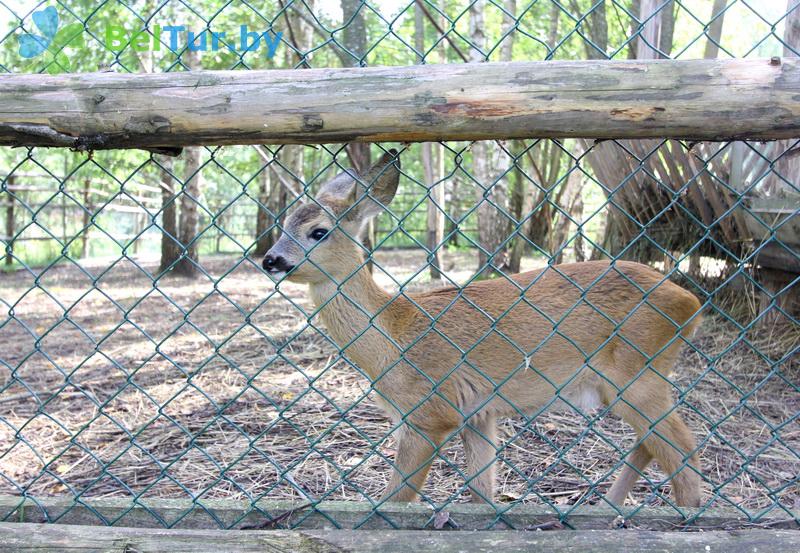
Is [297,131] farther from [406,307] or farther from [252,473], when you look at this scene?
[252,473]

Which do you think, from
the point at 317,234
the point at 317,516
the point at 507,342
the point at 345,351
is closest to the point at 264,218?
the point at 317,234

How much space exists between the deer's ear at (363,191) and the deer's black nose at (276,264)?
37cm

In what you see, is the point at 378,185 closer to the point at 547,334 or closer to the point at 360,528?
the point at 547,334

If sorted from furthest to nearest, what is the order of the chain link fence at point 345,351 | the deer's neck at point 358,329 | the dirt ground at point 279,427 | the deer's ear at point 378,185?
1. the deer's neck at point 358,329
2. the dirt ground at point 279,427
3. the chain link fence at point 345,351
4. the deer's ear at point 378,185

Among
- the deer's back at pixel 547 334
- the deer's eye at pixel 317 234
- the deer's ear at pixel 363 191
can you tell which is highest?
the deer's ear at pixel 363 191

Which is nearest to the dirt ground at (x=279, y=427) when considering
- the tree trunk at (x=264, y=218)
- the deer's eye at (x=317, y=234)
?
the deer's eye at (x=317, y=234)

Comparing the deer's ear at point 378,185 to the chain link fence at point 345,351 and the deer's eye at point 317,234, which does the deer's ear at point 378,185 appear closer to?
the chain link fence at point 345,351

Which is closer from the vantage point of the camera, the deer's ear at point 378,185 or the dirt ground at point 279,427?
the deer's ear at point 378,185

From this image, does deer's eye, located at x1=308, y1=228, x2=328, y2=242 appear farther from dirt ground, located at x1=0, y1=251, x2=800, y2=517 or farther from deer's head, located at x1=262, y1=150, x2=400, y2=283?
dirt ground, located at x1=0, y1=251, x2=800, y2=517

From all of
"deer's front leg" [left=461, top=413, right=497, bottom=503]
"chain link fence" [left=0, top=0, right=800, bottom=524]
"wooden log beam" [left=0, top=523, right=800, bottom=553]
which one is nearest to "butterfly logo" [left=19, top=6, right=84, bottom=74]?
"chain link fence" [left=0, top=0, right=800, bottom=524]

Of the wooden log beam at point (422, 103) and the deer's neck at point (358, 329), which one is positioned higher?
the wooden log beam at point (422, 103)

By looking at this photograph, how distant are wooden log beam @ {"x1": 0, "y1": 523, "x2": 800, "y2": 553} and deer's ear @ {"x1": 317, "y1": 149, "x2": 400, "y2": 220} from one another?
4.25ft

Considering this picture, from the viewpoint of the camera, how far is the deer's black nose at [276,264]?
149 inches

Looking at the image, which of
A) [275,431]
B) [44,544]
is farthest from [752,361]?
[44,544]
